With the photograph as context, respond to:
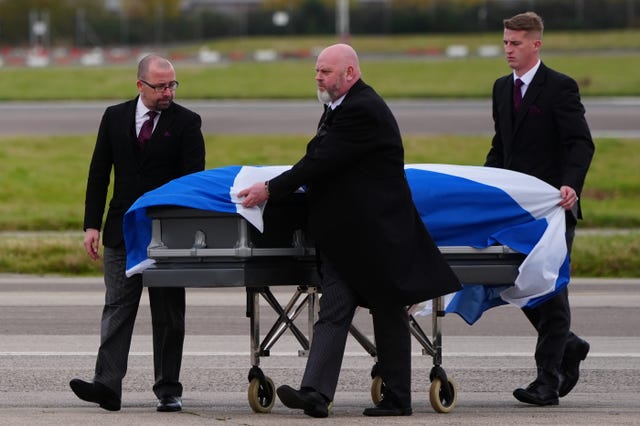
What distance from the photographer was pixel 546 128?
298 inches

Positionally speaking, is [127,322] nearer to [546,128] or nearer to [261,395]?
[261,395]

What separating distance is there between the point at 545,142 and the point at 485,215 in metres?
0.71

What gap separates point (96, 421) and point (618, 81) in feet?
113

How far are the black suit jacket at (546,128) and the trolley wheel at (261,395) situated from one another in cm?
178

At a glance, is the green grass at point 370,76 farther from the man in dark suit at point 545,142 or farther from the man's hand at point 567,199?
the man's hand at point 567,199

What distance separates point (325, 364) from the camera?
22.0 ft

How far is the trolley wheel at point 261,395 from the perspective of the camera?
704 cm

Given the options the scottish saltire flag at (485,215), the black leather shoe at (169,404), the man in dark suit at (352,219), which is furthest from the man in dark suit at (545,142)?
the black leather shoe at (169,404)

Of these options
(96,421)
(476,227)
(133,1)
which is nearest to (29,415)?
(96,421)

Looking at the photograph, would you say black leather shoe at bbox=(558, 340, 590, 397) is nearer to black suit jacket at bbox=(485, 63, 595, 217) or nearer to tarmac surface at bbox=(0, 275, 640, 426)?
tarmac surface at bbox=(0, 275, 640, 426)

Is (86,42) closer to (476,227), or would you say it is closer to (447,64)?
(447,64)

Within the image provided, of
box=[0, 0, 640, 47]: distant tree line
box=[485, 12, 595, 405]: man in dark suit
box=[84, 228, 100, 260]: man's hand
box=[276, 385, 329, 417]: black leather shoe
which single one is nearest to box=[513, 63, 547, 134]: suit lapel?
box=[485, 12, 595, 405]: man in dark suit

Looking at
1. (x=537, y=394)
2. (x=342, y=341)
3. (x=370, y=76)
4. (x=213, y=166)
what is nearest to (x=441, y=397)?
(x=537, y=394)

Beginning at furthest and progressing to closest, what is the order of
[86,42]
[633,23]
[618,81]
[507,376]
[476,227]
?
[86,42] → [633,23] → [618,81] → [507,376] → [476,227]
